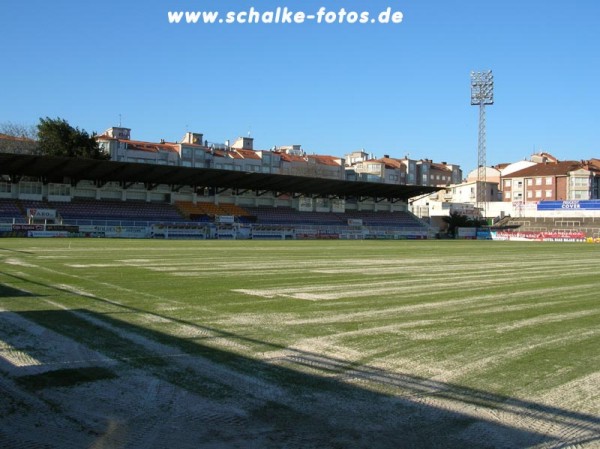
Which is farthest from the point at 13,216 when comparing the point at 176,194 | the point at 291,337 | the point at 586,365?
the point at 586,365

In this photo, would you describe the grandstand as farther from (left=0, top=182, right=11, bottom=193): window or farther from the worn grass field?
the worn grass field

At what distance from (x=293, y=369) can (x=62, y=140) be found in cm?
7314

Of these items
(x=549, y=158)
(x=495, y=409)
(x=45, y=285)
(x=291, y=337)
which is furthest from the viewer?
(x=549, y=158)

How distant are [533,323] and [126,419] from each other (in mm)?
Result: 7804

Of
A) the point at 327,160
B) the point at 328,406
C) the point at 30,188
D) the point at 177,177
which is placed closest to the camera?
the point at 328,406

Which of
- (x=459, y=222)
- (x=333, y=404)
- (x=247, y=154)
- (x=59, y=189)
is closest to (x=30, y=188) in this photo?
(x=59, y=189)

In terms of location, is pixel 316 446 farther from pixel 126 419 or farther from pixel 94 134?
pixel 94 134

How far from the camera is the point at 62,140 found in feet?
236

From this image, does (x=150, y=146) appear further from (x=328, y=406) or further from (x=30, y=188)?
(x=328, y=406)

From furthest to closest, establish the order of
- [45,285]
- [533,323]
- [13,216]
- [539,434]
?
[13,216] < [45,285] < [533,323] < [539,434]

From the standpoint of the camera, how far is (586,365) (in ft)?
23.8

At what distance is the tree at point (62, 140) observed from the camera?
236 ft

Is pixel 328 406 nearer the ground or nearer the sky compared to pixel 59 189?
nearer the ground

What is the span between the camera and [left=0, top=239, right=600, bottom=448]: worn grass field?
16.0 ft
